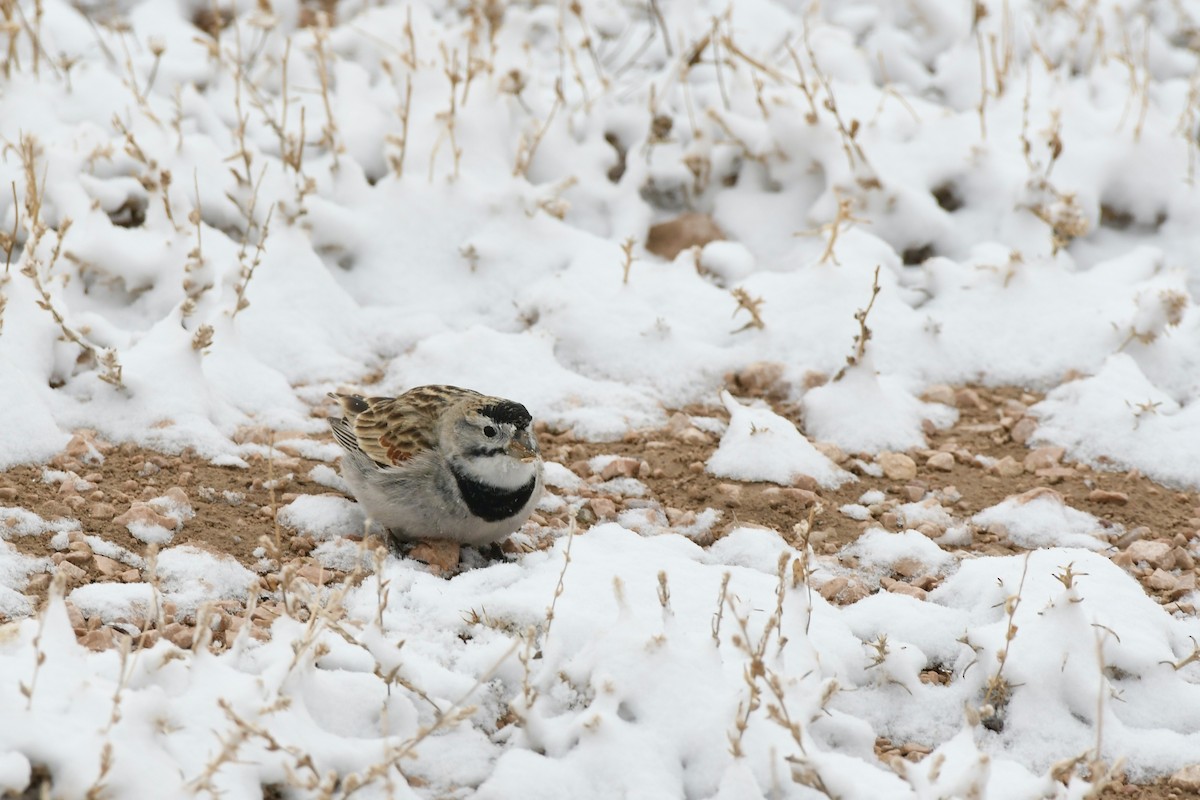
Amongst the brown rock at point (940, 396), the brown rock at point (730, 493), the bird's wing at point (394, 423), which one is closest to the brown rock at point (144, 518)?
the bird's wing at point (394, 423)

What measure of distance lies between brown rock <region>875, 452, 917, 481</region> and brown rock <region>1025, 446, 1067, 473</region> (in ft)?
1.67

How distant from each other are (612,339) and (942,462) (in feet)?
5.66

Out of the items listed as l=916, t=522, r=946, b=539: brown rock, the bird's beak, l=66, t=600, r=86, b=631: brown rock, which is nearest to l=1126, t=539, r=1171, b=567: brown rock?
l=916, t=522, r=946, b=539: brown rock

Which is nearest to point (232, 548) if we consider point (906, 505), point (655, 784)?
point (655, 784)

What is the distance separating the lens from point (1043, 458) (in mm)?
5633

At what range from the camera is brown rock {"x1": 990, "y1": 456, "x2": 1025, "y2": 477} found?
5555mm

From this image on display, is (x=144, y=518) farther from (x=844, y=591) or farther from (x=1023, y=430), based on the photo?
(x=1023, y=430)

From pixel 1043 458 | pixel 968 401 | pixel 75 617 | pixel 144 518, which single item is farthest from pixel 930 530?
pixel 75 617

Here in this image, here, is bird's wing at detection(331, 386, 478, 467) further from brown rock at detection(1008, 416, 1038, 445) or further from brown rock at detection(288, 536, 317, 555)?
brown rock at detection(1008, 416, 1038, 445)

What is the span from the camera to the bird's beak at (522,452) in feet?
15.5

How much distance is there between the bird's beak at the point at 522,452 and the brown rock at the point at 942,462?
187 centimetres

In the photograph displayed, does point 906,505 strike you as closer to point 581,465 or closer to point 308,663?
point 581,465

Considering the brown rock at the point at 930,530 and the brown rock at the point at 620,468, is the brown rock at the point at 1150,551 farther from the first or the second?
the brown rock at the point at 620,468

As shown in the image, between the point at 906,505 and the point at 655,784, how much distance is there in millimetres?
2205
